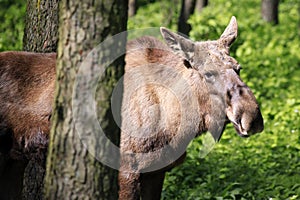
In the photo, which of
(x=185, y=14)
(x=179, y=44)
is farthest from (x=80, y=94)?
(x=185, y=14)

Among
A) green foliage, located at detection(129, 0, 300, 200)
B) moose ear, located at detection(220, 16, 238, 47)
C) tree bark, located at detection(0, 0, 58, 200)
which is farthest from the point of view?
green foliage, located at detection(129, 0, 300, 200)

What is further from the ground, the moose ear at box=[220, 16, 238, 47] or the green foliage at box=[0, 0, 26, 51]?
the green foliage at box=[0, 0, 26, 51]

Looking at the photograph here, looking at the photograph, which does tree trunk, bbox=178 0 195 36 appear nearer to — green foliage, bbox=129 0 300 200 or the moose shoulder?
green foliage, bbox=129 0 300 200

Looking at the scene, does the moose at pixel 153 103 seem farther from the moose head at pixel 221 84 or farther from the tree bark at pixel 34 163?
the tree bark at pixel 34 163

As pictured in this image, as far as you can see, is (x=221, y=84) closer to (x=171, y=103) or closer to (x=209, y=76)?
(x=209, y=76)

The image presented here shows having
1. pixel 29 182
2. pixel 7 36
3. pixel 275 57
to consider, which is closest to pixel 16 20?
pixel 7 36

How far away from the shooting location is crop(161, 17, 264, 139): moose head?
6512mm

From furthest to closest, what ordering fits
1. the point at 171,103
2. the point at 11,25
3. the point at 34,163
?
the point at 11,25 < the point at 34,163 < the point at 171,103

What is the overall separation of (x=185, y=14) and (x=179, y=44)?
10.0 m

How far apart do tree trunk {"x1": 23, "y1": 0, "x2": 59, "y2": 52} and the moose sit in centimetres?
43

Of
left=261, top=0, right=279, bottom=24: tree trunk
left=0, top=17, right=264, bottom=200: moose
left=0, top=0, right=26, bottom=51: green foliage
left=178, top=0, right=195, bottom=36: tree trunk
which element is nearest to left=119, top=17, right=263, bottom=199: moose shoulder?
left=0, top=17, right=264, bottom=200: moose

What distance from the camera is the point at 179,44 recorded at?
6.65m

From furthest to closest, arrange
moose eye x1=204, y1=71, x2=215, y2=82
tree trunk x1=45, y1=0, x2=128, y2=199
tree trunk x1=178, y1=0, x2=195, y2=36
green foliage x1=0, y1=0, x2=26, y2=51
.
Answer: tree trunk x1=178, y1=0, x2=195, y2=36
green foliage x1=0, y1=0, x2=26, y2=51
moose eye x1=204, y1=71, x2=215, y2=82
tree trunk x1=45, y1=0, x2=128, y2=199

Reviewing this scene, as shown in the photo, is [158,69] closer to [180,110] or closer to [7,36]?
[180,110]
